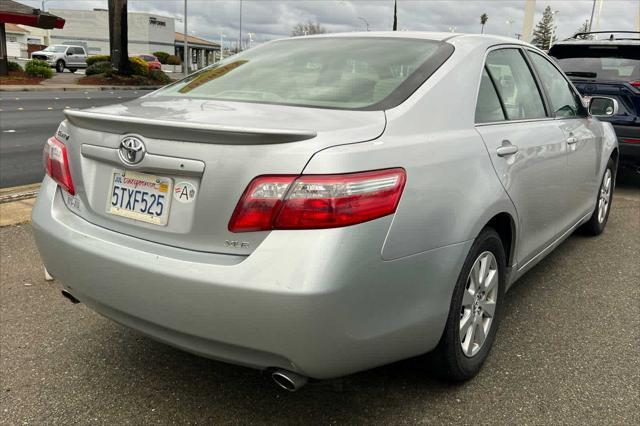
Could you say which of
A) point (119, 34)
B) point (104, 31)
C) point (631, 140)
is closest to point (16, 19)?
point (119, 34)

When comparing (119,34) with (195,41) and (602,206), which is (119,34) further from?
(195,41)

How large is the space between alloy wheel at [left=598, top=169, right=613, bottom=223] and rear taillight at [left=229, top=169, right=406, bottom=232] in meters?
3.59

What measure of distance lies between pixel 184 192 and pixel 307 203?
1.52 feet

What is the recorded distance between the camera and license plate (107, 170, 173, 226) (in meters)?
2.14

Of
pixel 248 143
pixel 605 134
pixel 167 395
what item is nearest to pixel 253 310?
pixel 248 143

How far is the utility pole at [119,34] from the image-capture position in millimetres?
27312

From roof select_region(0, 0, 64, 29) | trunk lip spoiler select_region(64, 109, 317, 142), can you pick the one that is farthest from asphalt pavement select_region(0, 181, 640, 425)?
roof select_region(0, 0, 64, 29)

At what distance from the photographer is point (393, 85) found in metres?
2.54

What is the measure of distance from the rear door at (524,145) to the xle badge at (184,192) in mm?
1310

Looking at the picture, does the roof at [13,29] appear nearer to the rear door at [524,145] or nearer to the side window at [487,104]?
the rear door at [524,145]

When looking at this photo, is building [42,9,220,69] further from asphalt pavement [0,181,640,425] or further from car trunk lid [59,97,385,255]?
car trunk lid [59,97,385,255]

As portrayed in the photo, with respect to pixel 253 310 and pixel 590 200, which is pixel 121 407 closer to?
pixel 253 310

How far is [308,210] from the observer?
193 cm

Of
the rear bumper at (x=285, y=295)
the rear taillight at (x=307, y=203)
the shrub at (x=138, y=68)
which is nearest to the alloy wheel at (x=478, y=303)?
the rear bumper at (x=285, y=295)
